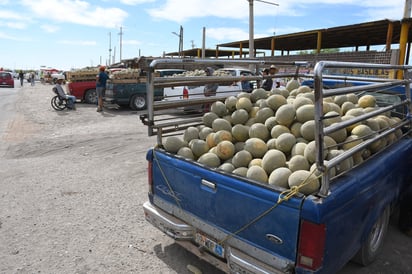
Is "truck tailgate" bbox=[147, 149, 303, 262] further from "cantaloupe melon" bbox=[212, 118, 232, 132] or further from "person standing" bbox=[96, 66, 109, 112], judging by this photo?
"person standing" bbox=[96, 66, 109, 112]

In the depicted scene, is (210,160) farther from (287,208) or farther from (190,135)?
(287,208)

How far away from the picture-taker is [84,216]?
447cm

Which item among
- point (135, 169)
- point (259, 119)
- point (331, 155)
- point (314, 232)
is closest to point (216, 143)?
point (259, 119)

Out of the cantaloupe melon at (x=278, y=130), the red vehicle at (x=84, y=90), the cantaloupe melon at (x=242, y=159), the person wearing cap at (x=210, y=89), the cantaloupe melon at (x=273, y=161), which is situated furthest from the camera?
the red vehicle at (x=84, y=90)

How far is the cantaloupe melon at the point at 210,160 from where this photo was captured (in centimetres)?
306

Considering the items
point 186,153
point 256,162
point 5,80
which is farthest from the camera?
point 5,80

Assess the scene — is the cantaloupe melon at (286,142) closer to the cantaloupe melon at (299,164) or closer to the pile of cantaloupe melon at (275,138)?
the pile of cantaloupe melon at (275,138)

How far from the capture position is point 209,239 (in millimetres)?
2869

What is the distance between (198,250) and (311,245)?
1.19 m

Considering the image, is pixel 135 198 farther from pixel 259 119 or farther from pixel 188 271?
pixel 259 119

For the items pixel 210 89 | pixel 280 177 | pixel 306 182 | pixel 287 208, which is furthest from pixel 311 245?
pixel 210 89

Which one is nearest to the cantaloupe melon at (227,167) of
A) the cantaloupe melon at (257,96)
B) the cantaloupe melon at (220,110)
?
the cantaloupe melon at (220,110)

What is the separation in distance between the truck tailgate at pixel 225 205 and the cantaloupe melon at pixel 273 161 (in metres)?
0.31

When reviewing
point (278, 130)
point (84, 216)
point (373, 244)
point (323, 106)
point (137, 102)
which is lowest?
point (84, 216)
